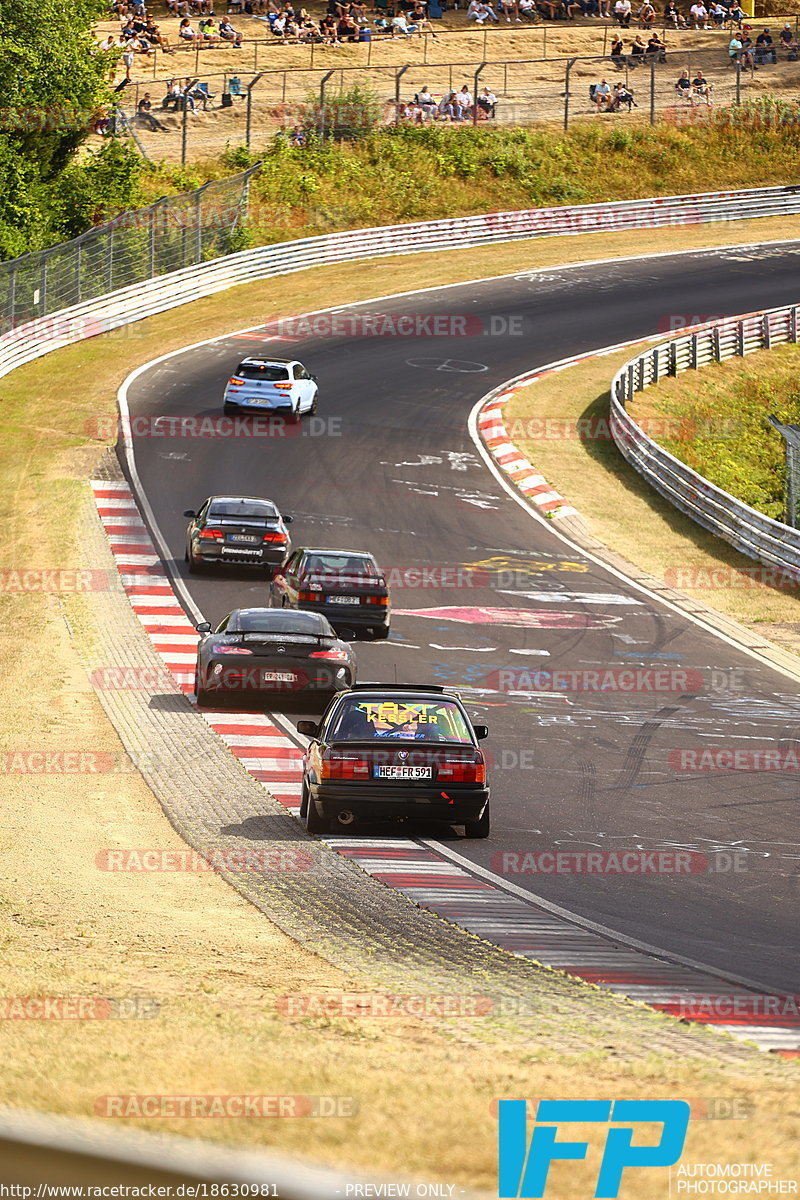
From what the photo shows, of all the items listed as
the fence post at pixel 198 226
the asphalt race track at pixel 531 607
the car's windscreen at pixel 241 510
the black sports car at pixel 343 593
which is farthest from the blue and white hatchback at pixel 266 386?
the fence post at pixel 198 226

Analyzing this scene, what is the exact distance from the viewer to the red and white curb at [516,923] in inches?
339

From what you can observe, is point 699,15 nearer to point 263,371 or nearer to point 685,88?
point 685,88

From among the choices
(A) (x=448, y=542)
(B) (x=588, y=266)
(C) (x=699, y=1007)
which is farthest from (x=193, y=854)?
(B) (x=588, y=266)

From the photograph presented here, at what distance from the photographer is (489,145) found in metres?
67.5

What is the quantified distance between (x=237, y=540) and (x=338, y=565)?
351 cm

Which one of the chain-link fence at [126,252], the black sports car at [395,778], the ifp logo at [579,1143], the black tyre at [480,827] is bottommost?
the black tyre at [480,827]

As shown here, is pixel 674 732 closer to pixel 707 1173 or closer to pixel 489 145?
pixel 707 1173

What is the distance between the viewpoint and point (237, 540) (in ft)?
89.1

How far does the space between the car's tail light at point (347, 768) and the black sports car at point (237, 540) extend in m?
13.5

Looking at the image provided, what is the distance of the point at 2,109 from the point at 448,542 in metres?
31.3

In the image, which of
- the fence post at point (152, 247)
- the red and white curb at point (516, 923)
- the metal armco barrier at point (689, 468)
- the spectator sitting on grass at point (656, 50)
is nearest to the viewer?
the red and white curb at point (516, 923)

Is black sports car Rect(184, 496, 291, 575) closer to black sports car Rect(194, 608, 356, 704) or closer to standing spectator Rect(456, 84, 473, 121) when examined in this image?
black sports car Rect(194, 608, 356, 704)

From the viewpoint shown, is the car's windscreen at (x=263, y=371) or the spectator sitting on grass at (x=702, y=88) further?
the spectator sitting on grass at (x=702, y=88)

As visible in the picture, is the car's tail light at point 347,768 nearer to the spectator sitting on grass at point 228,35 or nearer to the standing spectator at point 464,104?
the standing spectator at point 464,104
